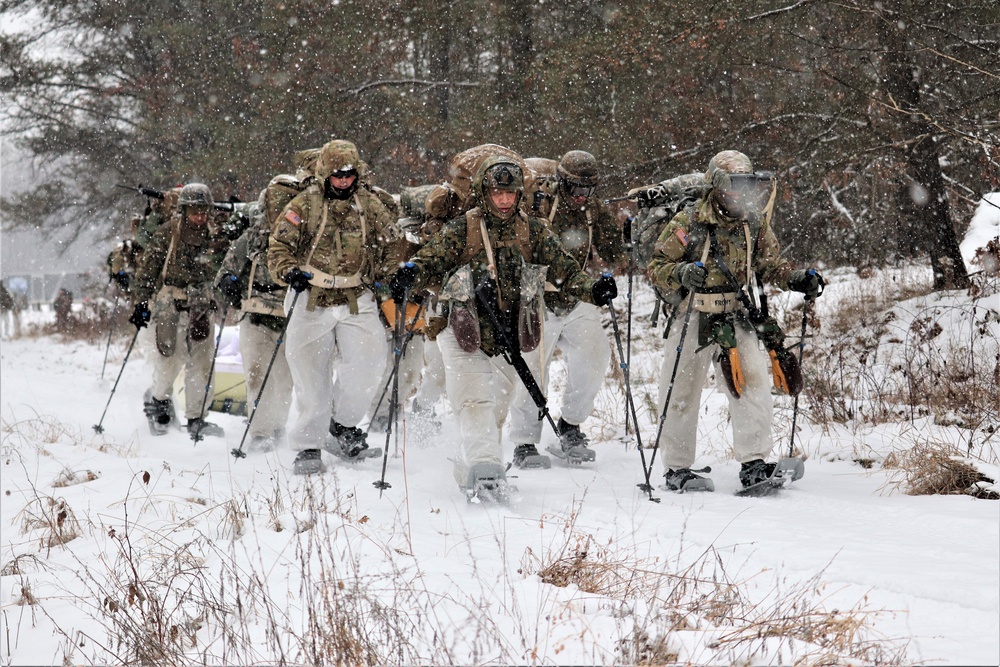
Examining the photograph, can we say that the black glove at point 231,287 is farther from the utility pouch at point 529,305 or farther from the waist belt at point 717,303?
the waist belt at point 717,303

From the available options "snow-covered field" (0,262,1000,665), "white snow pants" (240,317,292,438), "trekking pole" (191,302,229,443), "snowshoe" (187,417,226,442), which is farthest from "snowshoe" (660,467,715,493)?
"snowshoe" (187,417,226,442)

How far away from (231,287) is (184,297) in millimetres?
1904

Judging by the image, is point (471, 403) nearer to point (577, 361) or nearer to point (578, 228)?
point (577, 361)

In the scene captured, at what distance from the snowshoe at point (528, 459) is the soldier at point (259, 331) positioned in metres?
2.27

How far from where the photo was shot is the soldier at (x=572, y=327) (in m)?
7.24

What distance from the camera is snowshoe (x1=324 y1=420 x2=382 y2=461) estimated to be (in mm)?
7426

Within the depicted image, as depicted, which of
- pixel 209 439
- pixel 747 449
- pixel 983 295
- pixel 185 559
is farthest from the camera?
pixel 209 439

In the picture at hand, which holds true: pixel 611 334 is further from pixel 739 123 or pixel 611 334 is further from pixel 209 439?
pixel 209 439

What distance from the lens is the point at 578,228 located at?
7.46m

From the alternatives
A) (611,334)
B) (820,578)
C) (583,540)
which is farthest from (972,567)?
(611,334)

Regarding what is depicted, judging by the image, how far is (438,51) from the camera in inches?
592

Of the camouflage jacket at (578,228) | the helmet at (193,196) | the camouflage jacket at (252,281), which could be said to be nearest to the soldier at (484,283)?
the camouflage jacket at (578,228)

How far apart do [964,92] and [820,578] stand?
760cm

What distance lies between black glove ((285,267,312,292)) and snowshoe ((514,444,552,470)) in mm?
2095
